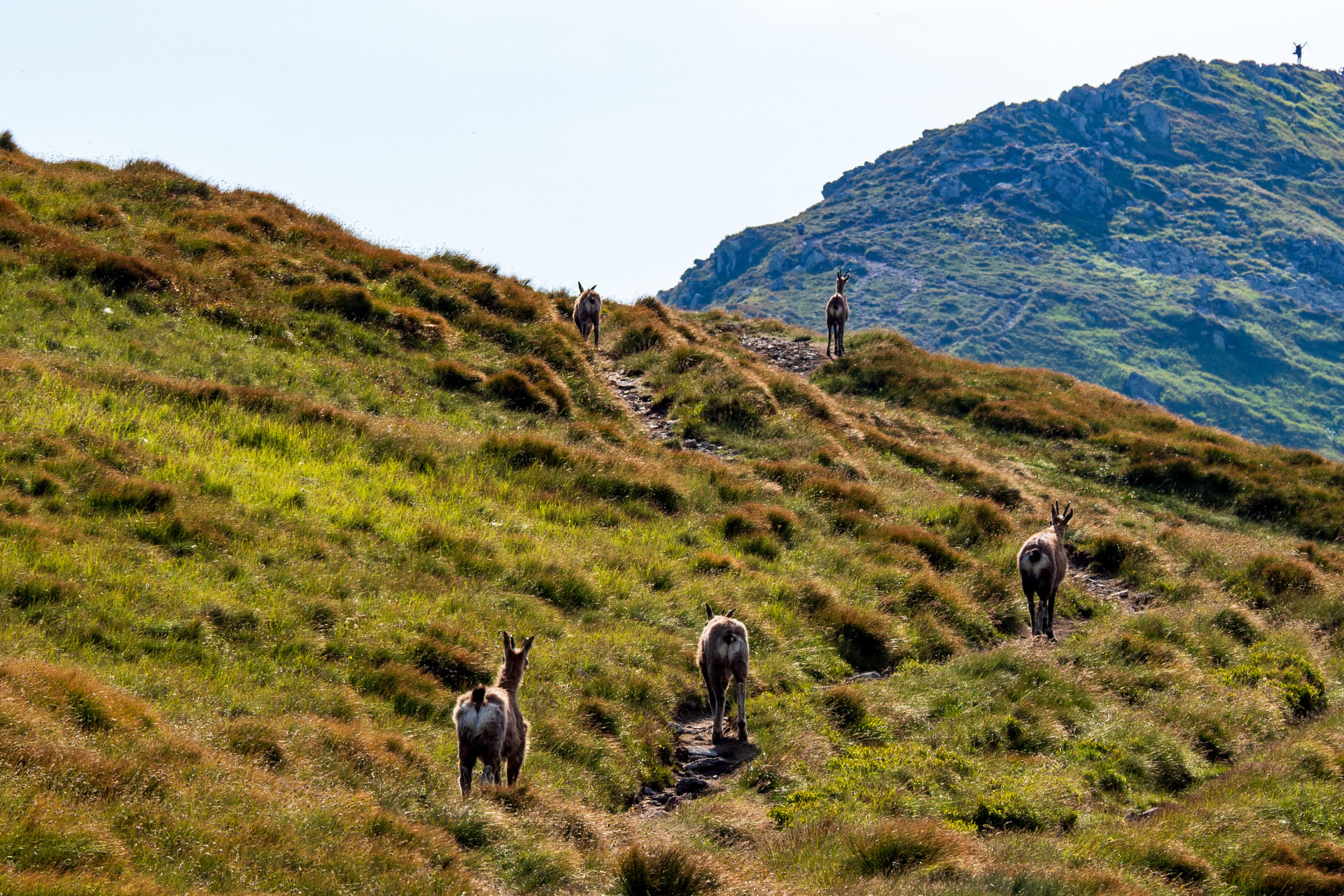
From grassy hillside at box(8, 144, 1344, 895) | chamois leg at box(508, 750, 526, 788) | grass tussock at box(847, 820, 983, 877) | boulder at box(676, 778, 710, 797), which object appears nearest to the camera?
grassy hillside at box(8, 144, 1344, 895)

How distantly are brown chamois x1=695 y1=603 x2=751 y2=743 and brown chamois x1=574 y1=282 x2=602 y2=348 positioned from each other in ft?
62.4

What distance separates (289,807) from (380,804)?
0.95 m

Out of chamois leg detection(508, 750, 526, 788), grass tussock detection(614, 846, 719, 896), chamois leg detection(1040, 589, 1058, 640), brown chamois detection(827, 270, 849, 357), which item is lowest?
grass tussock detection(614, 846, 719, 896)

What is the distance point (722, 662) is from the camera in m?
12.1

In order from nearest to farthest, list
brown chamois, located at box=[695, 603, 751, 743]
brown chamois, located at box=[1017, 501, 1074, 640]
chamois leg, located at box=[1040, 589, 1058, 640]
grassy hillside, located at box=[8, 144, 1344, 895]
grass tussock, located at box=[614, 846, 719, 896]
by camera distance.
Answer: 1. grass tussock, located at box=[614, 846, 719, 896]
2. grassy hillside, located at box=[8, 144, 1344, 895]
3. brown chamois, located at box=[695, 603, 751, 743]
4. brown chamois, located at box=[1017, 501, 1074, 640]
5. chamois leg, located at box=[1040, 589, 1058, 640]

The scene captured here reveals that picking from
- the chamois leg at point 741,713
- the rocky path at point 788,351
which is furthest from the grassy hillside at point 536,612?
the rocky path at point 788,351

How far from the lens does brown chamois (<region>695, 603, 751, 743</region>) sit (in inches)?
477

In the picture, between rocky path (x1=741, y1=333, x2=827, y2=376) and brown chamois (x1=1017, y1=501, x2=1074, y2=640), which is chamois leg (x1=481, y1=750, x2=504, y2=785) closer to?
brown chamois (x1=1017, y1=501, x2=1074, y2=640)

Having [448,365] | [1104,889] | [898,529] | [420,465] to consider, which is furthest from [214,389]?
[1104,889]

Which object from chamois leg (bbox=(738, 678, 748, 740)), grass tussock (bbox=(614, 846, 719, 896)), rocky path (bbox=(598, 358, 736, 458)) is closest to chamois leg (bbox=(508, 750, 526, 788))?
grass tussock (bbox=(614, 846, 719, 896))

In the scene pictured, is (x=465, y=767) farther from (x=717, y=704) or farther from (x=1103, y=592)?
(x=1103, y=592)

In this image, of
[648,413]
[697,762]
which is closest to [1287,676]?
[697,762]

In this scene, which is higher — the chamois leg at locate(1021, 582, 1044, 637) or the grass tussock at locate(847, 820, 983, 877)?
the chamois leg at locate(1021, 582, 1044, 637)

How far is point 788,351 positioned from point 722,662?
A: 27866 millimetres
